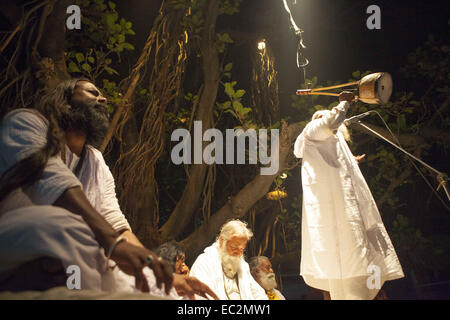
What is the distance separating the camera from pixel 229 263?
11.1ft

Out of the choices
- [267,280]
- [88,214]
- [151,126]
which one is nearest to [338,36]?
[151,126]

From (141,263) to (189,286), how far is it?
1.16 ft

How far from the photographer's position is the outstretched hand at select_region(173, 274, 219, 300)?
1646 mm

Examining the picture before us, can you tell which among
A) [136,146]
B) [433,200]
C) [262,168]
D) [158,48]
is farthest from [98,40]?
[433,200]

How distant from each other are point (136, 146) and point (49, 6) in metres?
1.29

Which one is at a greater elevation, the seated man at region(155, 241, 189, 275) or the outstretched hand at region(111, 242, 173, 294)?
the outstretched hand at region(111, 242, 173, 294)

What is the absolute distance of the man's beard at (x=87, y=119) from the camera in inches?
75.2

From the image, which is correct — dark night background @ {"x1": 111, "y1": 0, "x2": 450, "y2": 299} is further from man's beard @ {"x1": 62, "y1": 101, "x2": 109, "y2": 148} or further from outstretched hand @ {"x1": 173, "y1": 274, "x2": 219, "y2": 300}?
outstretched hand @ {"x1": 173, "y1": 274, "x2": 219, "y2": 300}

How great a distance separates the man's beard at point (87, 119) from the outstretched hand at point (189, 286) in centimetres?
82

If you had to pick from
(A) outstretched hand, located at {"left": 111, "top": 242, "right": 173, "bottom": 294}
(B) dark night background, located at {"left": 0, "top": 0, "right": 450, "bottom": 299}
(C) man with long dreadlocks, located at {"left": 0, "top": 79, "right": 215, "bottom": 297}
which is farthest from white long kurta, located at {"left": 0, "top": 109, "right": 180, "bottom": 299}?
(B) dark night background, located at {"left": 0, "top": 0, "right": 450, "bottom": 299}

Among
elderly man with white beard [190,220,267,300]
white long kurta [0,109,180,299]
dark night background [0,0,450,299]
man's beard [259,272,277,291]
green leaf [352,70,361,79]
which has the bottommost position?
man's beard [259,272,277,291]

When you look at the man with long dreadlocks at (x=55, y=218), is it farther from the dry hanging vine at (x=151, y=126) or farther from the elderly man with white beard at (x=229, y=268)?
the dry hanging vine at (x=151, y=126)

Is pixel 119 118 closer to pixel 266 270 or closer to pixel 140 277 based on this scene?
pixel 266 270

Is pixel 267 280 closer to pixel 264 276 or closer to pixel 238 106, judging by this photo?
pixel 264 276
